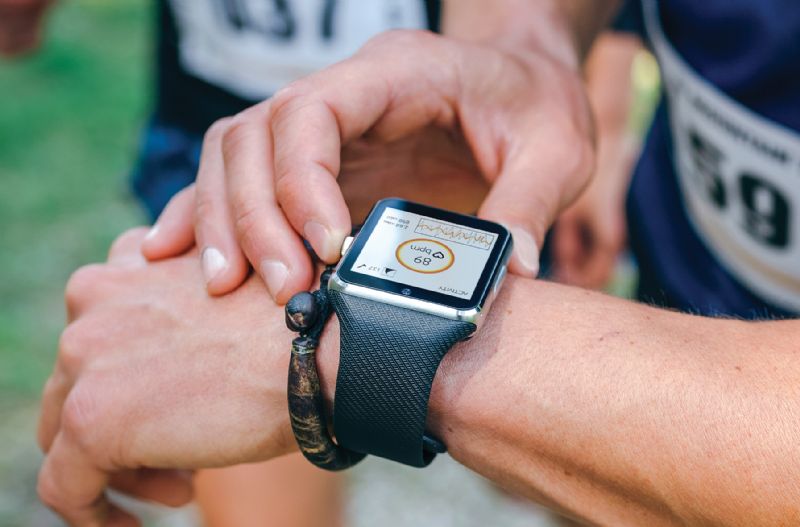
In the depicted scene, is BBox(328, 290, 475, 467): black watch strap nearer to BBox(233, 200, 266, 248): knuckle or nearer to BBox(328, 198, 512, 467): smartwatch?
BBox(328, 198, 512, 467): smartwatch

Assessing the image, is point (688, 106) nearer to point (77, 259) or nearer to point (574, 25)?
point (574, 25)

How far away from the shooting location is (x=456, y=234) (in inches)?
48.5

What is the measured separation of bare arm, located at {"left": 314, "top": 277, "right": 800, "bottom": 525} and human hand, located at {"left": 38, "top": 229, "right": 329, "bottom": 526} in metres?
0.16

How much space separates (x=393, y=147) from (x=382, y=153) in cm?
3

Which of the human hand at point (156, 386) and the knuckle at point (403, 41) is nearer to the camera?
the human hand at point (156, 386)

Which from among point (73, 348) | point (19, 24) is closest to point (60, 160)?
point (19, 24)

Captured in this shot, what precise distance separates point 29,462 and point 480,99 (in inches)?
83.7

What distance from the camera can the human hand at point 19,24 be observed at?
112 inches

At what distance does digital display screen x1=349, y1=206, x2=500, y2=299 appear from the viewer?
3.79ft

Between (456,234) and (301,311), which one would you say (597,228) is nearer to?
(456,234)

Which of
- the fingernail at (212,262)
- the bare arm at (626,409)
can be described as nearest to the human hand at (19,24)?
the fingernail at (212,262)

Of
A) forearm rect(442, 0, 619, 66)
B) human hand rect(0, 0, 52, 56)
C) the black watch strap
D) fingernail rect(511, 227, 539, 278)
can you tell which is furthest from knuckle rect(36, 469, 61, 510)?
human hand rect(0, 0, 52, 56)

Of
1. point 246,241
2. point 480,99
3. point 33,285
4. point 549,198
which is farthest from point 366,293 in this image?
point 33,285

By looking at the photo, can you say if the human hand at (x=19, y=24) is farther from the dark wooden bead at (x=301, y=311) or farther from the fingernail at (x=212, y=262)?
the dark wooden bead at (x=301, y=311)
